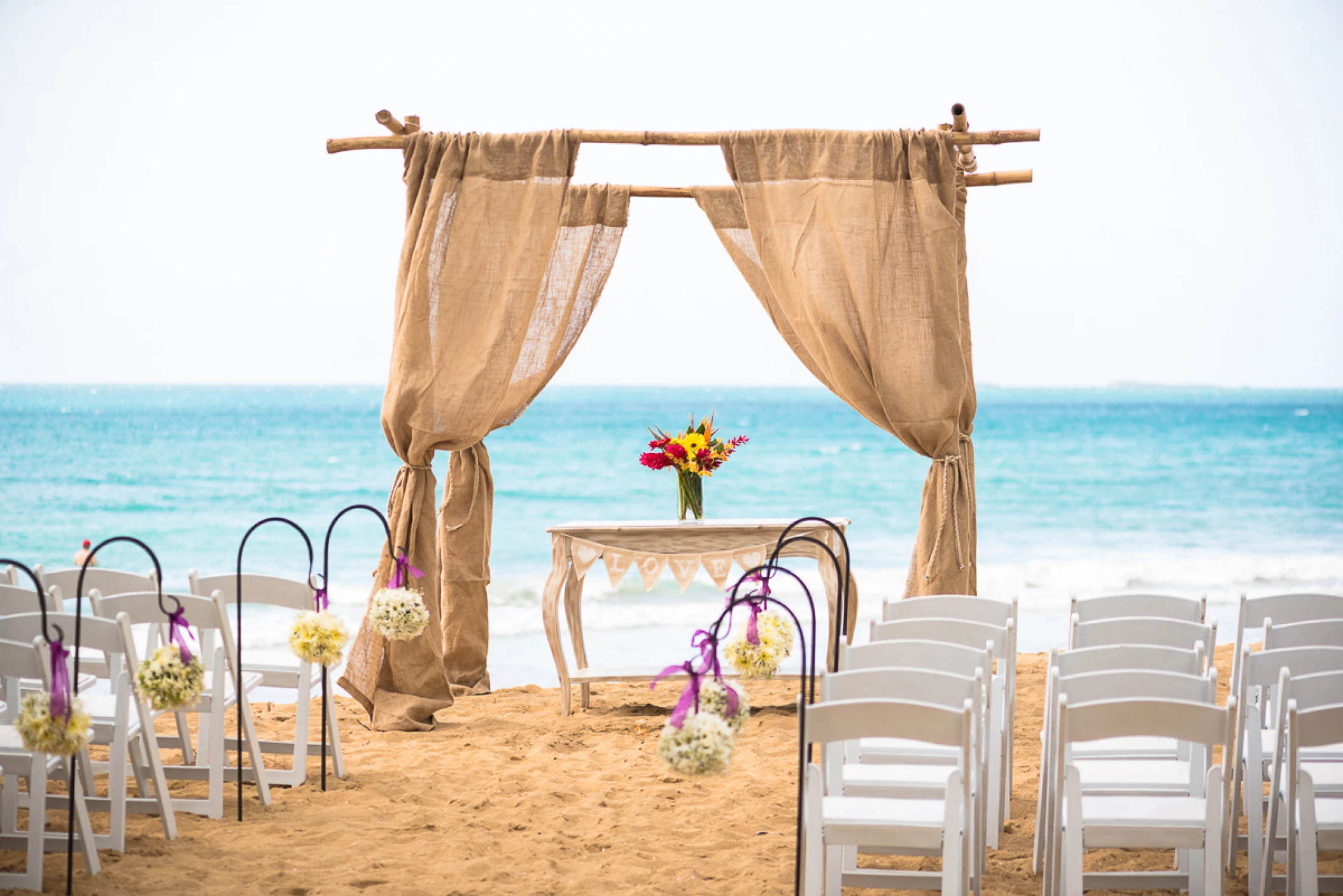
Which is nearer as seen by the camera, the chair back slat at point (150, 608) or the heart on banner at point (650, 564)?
the chair back slat at point (150, 608)

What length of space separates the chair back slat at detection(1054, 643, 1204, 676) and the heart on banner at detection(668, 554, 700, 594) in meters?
2.21

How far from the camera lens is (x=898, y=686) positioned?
2.61m

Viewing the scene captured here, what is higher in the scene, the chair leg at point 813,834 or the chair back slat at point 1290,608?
the chair back slat at point 1290,608

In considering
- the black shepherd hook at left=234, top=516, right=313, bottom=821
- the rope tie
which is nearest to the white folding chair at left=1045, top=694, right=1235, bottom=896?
the rope tie

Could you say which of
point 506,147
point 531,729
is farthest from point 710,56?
point 531,729

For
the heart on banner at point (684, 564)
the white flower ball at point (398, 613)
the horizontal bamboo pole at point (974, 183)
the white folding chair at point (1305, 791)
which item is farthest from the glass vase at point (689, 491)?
the white folding chair at point (1305, 791)

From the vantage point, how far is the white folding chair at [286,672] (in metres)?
3.74

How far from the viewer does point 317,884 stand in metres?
2.99

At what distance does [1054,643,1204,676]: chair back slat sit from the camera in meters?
Result: 2.77

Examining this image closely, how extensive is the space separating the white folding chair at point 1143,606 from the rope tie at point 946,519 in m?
1.09

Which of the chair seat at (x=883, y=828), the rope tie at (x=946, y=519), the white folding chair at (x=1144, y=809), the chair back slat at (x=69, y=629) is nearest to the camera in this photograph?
the white folding chair at (x=1144, y=809)

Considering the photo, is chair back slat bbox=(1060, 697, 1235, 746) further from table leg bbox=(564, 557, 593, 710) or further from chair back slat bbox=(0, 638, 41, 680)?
table leg bbox=(564, 557, 593, 710)

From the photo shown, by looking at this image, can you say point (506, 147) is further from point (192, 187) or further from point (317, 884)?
point (192, 187)

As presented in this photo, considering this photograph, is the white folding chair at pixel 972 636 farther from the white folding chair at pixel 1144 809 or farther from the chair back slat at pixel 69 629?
the chair back slat at pixel 69 629
